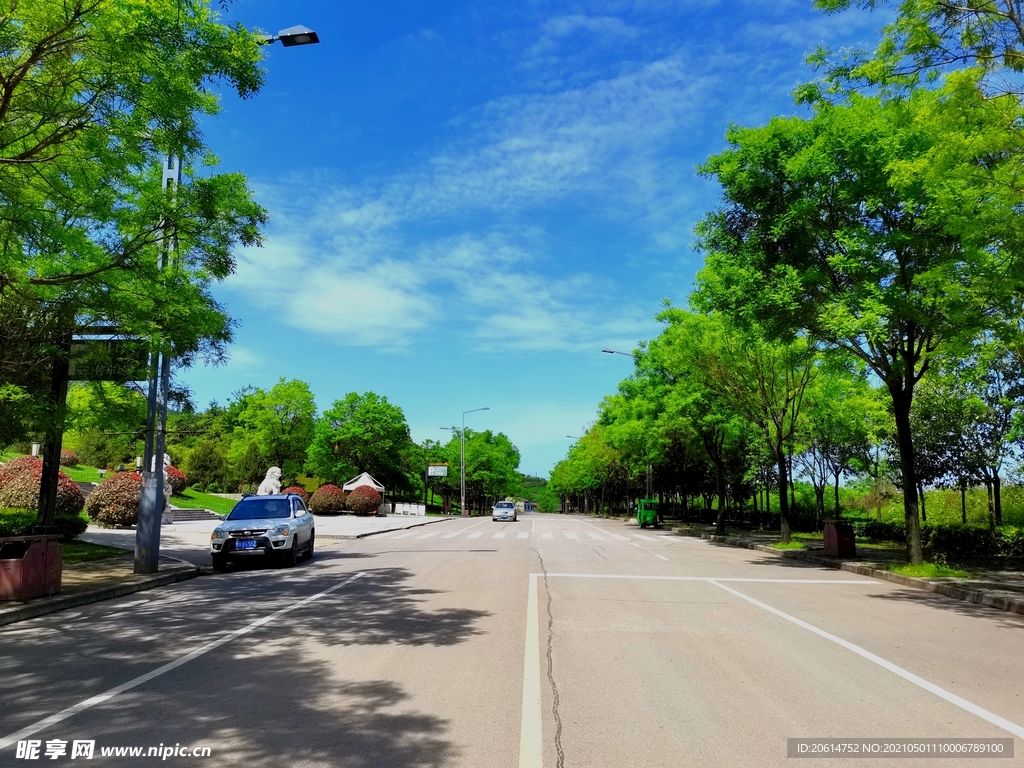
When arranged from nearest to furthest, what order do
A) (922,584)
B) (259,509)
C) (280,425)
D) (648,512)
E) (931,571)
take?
(922,584) < (931,571) < (259,509) < (648,512) < (280,425)

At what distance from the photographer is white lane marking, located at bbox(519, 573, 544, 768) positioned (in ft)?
13.6

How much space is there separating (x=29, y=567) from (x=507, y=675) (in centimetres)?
821

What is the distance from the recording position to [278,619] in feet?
28.9

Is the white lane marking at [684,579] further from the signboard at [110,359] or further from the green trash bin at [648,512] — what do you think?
the green trash bin at [648,512]

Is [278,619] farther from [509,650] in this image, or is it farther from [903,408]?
[903,408]

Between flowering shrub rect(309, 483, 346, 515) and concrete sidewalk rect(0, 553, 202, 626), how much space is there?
32.7 metres

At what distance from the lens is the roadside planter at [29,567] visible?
985 cm

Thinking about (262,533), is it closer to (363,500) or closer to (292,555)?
(292,555)

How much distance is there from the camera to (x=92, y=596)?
10.8m

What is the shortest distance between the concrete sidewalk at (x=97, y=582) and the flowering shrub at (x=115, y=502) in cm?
1081

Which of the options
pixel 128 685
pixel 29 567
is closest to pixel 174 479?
pixel 29 567

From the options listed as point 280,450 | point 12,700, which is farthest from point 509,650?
point 280,450

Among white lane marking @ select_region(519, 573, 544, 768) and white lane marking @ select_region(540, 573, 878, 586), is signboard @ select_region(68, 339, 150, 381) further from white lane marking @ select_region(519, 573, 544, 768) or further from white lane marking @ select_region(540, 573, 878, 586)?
white lane marking @ select_region(540, 573, 878, 586)

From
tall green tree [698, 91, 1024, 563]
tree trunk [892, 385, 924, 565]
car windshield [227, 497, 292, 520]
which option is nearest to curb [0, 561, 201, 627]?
car windshield [227, 497, 292, 520]
